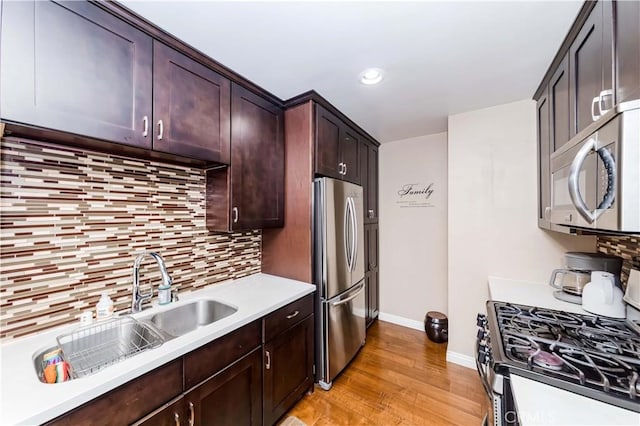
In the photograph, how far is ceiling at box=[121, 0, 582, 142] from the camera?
1176 millimetres

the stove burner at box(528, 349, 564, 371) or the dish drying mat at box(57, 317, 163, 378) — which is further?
the dish drying mat at box(57, 317, 163, 378)

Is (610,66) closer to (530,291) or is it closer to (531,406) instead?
(531,406)

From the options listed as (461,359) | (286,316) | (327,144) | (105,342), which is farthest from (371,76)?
(461,359)

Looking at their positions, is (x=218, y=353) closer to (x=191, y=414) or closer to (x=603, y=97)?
(x=191, y=414)

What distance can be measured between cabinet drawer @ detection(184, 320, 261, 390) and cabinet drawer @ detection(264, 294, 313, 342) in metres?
0.08

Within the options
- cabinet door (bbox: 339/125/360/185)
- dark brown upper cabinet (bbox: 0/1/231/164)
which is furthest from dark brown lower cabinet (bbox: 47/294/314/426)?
cabinet door (bbox: 339/125/360/185)

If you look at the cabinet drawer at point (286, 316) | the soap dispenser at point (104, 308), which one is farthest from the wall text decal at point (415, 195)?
the soap dispenser at point (104, 308)

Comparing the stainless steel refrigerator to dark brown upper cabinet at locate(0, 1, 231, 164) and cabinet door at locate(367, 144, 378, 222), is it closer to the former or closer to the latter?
cabinet door at locate(367, 144, 378, 222)

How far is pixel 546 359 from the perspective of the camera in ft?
3.19

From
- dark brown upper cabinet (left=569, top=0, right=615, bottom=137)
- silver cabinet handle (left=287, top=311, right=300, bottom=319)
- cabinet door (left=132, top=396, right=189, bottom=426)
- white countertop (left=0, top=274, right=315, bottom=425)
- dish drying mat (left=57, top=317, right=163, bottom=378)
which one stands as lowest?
cabinet door (left=132, top=396, right=189, bottom=426)

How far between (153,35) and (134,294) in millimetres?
1420

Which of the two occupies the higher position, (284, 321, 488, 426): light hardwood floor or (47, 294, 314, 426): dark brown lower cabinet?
(47, 294, 314, 426): dark brown lower cabinet

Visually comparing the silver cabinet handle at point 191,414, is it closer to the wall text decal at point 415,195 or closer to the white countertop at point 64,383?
the white countertop at point 64,383

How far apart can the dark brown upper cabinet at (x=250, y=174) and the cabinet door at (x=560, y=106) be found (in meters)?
1.86
